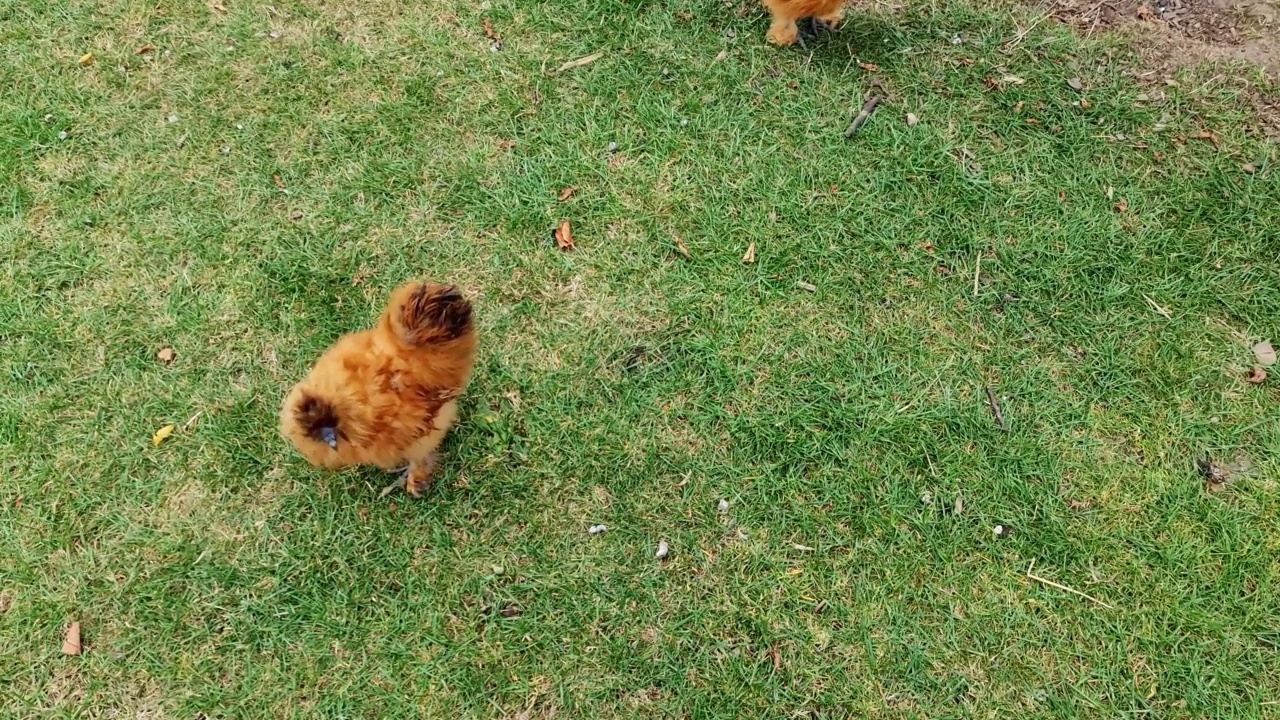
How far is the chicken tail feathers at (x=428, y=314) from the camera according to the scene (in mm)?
2668

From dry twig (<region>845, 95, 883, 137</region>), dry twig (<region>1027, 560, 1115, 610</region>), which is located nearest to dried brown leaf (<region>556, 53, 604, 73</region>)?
dry twig (<region>845, 95, 883, 137</region>)

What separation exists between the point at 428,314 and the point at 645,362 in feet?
3.96

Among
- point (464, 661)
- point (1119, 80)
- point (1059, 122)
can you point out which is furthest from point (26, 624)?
point (1119, 80)

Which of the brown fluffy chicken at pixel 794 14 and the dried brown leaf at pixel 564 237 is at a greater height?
the brown fluffy chicken at pixel 794 14

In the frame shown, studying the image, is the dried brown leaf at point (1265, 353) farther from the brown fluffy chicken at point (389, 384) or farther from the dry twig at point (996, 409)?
the brown fluffy chicken at point (389, 384)

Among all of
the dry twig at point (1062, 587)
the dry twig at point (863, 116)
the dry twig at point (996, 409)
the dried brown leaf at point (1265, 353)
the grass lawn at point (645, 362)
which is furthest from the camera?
the dry twig at point (863, 116)

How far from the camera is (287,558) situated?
3.14 m

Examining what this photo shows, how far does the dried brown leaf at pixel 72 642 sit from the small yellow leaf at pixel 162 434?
80cm

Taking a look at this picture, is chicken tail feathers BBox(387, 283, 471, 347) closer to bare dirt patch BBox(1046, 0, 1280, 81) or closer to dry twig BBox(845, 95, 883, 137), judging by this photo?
dry twig BBox(845, 95, 883, 137)

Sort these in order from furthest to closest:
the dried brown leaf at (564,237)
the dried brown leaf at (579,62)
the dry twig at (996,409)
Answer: the dried brown leaf at (579,62) < the dried brown leaf at (564,237) < the dry twig at (996,409)

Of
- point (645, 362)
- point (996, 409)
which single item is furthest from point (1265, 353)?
point (645, 362)

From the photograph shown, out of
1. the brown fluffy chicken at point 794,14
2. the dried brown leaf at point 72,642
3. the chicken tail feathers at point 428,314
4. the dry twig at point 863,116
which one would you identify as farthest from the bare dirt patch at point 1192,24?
the dried brown leaf at point 72,642

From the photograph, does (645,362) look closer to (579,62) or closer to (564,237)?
(564,237)

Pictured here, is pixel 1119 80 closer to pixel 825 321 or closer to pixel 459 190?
pixel 825 321
